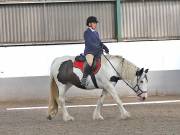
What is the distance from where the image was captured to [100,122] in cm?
1278

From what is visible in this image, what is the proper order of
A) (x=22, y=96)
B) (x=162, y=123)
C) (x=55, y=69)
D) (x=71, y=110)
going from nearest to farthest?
(x=162, y=123) < (x=55, y=69) < (x=71, y=110) < (x=22, y=96)

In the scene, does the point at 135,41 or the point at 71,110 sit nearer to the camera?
the point at 71,110

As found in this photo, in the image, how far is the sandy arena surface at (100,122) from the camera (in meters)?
11.3

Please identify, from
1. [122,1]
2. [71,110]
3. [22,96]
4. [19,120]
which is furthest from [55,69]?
[122,1]

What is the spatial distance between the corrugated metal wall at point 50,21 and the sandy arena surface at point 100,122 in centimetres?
345

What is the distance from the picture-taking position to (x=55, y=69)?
13.7m

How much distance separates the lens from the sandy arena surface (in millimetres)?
11281

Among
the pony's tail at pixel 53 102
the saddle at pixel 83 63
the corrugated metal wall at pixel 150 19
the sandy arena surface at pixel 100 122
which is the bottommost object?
the sandy arena surface at pixel 100 122

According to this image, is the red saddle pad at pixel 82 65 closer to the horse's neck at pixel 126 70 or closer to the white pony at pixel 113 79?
the white pony at pixel 113 79

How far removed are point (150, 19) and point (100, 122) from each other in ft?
26.1

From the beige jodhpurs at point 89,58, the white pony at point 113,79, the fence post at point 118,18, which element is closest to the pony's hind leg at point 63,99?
the white pony at point 113,79

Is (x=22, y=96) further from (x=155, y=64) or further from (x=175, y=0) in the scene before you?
(x=175, y=0)

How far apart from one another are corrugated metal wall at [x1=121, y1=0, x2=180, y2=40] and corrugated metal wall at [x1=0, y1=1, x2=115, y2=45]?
1.62ft

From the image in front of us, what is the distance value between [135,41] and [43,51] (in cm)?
302
